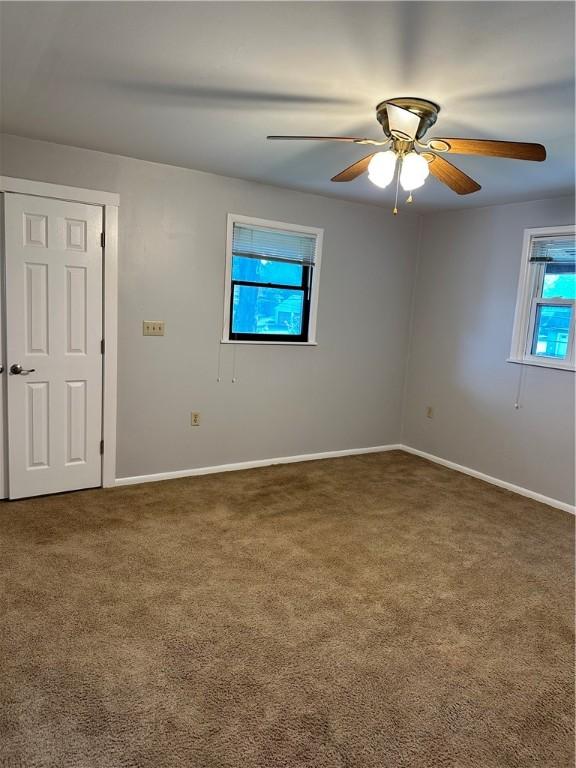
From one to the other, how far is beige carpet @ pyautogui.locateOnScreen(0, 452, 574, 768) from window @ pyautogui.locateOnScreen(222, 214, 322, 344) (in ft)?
4.80

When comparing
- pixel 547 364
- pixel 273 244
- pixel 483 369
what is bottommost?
pixel 483 369

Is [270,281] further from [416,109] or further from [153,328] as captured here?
[416,109]

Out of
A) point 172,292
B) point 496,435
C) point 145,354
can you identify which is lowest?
point 496,435

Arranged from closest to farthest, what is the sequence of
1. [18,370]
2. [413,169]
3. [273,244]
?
1. [413,169]
2. [18,370]
3. [273,244]

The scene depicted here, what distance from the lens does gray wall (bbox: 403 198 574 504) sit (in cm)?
402

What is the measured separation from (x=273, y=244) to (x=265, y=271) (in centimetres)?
23

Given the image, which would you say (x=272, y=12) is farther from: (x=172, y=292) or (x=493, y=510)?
(x=493, y=510)

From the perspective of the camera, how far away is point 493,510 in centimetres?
384

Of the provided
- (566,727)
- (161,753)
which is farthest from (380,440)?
(161,753)

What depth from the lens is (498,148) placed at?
2098mm

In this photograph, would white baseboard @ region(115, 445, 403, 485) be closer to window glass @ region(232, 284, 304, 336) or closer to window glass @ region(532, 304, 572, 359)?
window glass @ region(232, 284, 304, 336)

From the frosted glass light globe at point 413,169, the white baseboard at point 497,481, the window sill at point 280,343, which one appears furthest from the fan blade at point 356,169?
the white baseboard at point 497,481

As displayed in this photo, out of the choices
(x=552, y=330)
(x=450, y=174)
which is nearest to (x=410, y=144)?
(x=450, y=174)

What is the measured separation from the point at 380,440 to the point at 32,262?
352 cm
